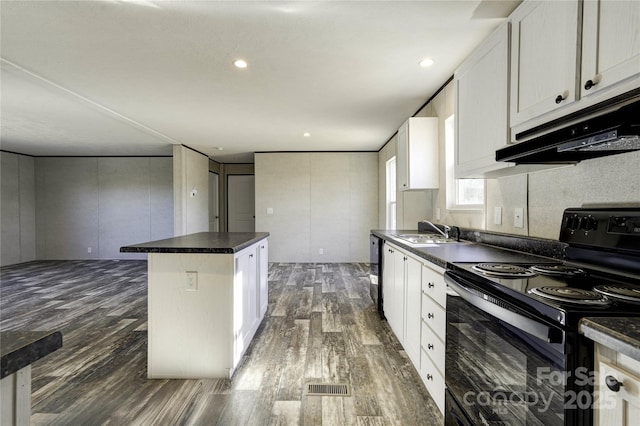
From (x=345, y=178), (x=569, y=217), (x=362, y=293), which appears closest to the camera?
(x=569, y=217)

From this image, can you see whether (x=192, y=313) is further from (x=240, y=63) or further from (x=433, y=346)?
(x=240, y=63)

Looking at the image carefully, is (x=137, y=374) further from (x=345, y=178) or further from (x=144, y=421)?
(x=345, y=178)

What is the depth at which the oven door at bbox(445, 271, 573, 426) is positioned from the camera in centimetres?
80

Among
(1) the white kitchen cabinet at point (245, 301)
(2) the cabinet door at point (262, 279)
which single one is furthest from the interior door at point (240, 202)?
(1) the white kitchen cabinet at point (245, 301)

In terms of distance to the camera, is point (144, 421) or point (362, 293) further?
point (362, 293)

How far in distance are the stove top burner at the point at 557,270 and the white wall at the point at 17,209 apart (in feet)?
28.5

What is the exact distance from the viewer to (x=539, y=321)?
0.83 meters

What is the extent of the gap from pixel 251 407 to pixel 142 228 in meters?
6.25

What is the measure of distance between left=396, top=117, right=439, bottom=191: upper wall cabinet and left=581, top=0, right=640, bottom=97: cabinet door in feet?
6.20

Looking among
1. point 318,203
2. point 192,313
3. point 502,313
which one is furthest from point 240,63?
point 318,203

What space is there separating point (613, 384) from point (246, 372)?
2050 millimetres

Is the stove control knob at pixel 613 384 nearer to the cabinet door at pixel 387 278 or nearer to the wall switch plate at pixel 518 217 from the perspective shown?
the wall switch plate at pixel 518 217

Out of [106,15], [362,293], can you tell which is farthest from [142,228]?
[106,15]

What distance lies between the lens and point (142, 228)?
679 centimetres
